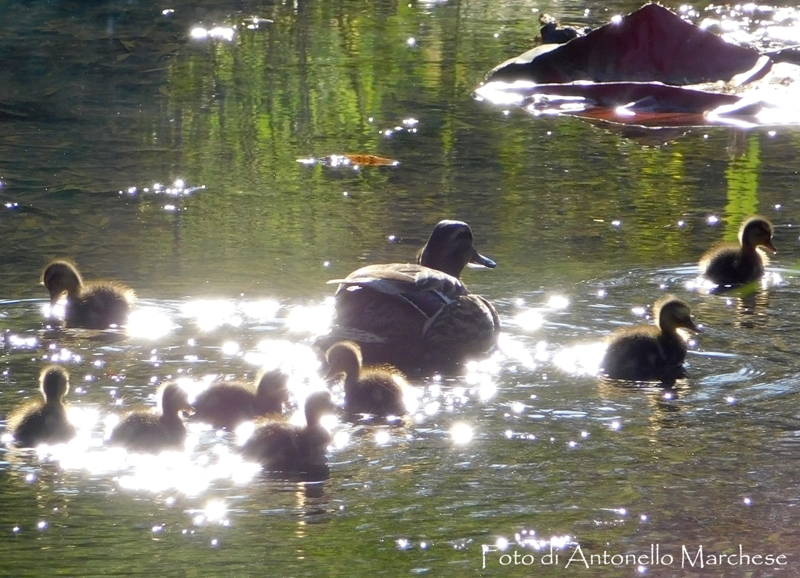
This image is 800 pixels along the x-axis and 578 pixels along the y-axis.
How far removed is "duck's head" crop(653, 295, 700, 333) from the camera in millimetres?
6105

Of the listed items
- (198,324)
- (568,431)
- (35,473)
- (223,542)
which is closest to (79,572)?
(223,542)

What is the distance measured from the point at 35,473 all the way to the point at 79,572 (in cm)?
78

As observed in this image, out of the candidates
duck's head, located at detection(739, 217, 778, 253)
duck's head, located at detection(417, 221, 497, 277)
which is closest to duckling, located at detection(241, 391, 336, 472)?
duck's head, located at detection(417, 221, 497, 277)

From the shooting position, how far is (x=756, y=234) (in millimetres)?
7438

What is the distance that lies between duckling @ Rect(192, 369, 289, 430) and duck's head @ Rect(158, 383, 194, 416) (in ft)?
0.78

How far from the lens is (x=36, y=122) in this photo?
1061 centimetres

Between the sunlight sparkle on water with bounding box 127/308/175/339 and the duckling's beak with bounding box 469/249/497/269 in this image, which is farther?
the duckling's beak with bounding box 469/249/497/269

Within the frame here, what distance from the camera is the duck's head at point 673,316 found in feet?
20.0

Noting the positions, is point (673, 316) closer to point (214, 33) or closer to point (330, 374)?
point (330, 374)

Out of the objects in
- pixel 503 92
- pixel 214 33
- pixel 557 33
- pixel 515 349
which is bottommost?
pixel 515 349

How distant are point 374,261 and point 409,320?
1053 mm

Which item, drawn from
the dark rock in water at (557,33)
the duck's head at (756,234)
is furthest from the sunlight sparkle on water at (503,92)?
the duck's head at (756,234)

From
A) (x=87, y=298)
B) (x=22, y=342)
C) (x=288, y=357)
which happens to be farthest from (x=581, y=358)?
(x=22, y=342)

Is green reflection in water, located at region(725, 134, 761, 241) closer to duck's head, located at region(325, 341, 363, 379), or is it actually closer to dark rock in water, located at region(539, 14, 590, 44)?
duck's head, located at region(325, 341, 363, 379)
